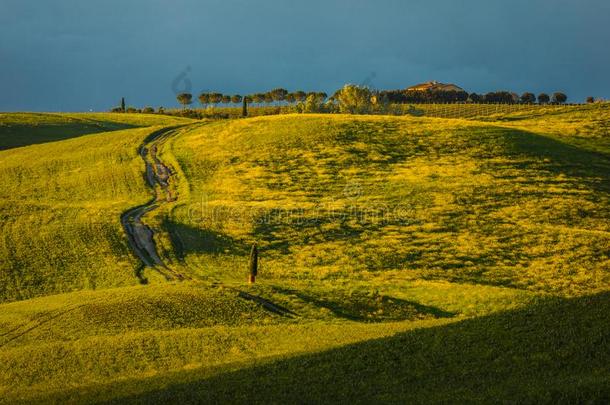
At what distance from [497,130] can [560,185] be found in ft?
80.5

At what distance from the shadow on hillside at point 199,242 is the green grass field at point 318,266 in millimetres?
302

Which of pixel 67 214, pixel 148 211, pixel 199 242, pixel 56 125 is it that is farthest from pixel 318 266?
pixel 56 125

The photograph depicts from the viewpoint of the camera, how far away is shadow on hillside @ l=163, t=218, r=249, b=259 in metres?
56.5

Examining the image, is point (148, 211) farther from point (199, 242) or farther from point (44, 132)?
point (44, 132)

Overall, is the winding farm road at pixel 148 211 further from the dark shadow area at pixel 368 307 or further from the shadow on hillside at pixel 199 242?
the dark shadow area at pixel 368 307

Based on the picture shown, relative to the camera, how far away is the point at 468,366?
23.5m

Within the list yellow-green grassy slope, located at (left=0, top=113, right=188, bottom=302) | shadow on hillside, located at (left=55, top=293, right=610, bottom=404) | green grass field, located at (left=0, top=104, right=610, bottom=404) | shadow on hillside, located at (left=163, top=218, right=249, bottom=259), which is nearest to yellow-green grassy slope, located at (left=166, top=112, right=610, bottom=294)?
shadow on hillside, located at (left=163, top=218, right=249, bottom=259)

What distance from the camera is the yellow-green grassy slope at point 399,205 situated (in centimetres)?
5184

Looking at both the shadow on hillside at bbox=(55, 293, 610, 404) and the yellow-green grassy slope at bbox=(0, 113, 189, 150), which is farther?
the yellow-green grassy slope at bbox=(0, 113, 189, 150)

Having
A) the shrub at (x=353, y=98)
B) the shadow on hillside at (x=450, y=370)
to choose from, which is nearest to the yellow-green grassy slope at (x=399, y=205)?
the shadow on hillside at (x=450, y=370)

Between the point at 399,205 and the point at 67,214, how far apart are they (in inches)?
1427

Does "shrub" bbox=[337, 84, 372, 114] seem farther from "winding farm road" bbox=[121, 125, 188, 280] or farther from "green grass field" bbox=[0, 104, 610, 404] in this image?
"winding farm road" bbox=[121, 125, 188, 280]

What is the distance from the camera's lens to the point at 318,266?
5247cm

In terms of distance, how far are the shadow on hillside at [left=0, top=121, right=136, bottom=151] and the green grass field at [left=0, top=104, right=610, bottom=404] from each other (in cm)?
223
